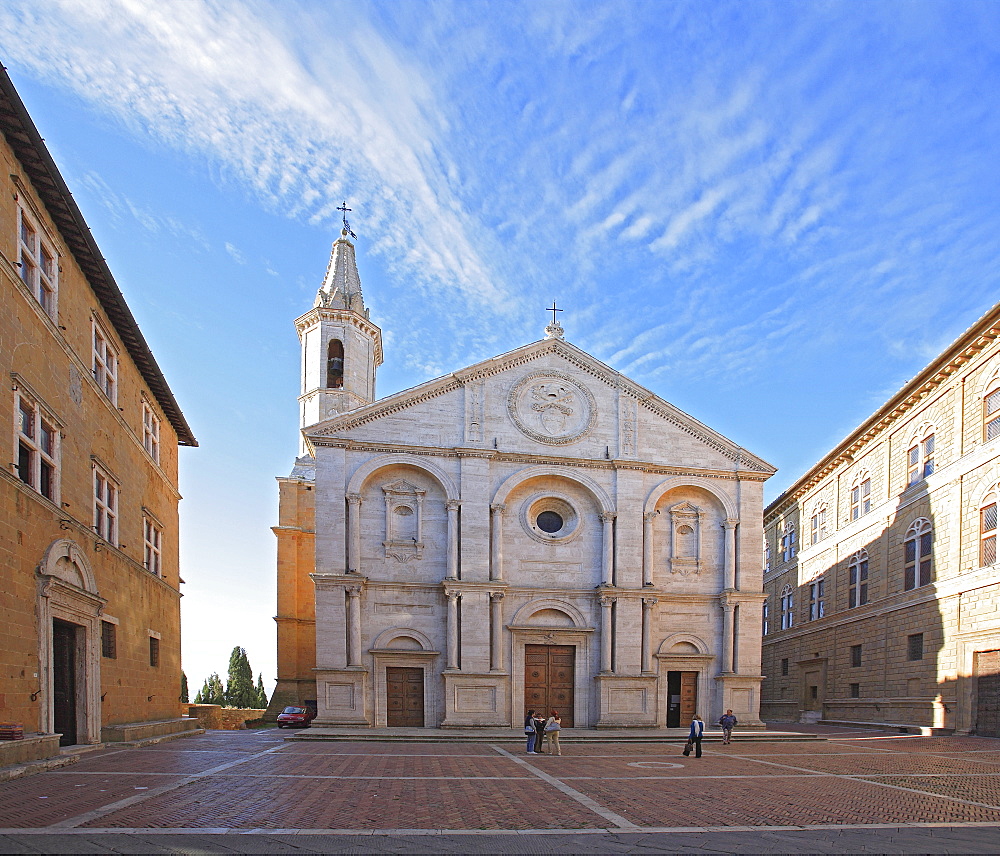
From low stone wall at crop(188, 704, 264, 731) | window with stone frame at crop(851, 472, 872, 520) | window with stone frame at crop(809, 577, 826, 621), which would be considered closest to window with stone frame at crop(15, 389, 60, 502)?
low stone wall at crop(188, 704, 264, 731)

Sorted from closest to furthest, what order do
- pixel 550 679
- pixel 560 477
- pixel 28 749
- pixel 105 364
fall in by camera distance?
pixel 28 749 < pixel 105 364 < pixel 550 679 < pixel 560 477

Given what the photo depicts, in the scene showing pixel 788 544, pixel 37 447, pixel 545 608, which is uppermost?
pixel 37 447

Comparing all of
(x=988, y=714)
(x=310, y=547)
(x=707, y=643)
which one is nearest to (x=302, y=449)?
(x=310, y=547)

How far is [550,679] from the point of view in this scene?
29516 mm

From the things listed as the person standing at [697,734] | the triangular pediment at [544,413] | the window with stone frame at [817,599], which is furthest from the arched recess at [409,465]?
the window with stone frame at [817,599]

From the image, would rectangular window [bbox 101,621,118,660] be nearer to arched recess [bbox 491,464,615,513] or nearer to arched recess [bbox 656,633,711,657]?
arched recess [bbox 491,464,615,513]

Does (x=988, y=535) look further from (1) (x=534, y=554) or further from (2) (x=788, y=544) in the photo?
(2) (x=788, y=544)

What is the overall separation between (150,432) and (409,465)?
965 centimetres

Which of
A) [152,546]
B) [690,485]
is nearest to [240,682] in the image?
[152,546]

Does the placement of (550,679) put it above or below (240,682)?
above

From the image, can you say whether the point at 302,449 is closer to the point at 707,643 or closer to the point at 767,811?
the point at 707,643

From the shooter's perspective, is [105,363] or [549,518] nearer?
[105,363]

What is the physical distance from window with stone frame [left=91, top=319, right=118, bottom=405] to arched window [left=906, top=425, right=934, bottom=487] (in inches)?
1182

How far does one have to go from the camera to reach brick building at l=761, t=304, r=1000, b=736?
27812 millimetres
